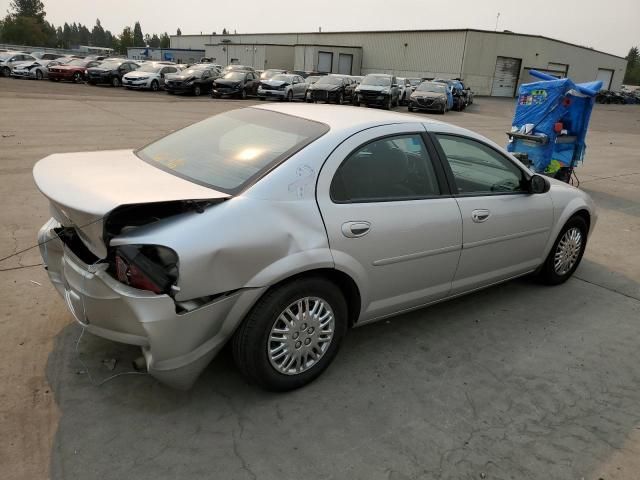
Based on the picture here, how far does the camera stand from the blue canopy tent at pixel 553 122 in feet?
28.4

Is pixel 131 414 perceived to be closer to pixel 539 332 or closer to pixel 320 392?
pixel 320 392

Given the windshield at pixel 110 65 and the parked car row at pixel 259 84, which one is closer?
the parked car row at pixel 259 84

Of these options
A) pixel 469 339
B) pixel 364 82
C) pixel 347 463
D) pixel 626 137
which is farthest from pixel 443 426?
pixel 364 82

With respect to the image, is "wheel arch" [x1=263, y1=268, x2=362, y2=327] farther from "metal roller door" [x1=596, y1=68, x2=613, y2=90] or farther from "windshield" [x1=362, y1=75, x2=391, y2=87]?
"metal roller door" [x1=596, y1=68, x2=613, y2=90]

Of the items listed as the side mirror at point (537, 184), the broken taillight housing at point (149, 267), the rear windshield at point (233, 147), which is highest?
the rear windshield at point (233, 147)

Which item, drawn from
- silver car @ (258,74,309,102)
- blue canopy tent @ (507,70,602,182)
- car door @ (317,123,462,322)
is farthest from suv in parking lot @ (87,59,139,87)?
car door @ (317,123,462,322)

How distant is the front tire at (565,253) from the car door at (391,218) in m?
1.51

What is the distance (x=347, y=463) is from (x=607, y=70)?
2956 inches

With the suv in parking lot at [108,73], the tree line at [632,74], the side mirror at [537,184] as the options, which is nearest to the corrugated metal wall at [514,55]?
the suv in parking lot at [108,73]

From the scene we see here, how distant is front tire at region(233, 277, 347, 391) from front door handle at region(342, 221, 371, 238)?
305 millimetres

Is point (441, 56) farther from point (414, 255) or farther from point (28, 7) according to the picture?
point (28, 7)

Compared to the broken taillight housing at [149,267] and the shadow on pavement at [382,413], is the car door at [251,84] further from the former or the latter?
the broken taillight housing at [149,267]

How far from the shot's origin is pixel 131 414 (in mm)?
2717

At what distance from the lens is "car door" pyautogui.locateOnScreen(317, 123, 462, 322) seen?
2.96m
